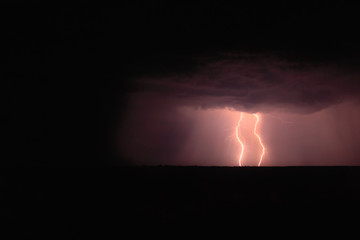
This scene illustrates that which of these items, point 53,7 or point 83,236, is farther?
point 53,7

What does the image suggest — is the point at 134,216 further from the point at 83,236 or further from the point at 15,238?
the point at 15,238

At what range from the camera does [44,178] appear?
4.62 m

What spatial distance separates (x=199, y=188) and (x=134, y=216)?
4.39 ft

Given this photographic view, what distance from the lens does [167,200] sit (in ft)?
12.6

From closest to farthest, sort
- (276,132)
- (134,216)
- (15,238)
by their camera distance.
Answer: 1. (15,238)
2. (134,216)
3. (276,132)

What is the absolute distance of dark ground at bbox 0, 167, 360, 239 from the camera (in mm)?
3096

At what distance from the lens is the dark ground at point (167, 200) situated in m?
3.10

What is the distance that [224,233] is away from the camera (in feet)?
9.50

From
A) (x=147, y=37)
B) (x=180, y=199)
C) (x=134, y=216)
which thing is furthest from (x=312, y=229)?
(x=147, y=37)

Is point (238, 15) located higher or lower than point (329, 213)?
higher

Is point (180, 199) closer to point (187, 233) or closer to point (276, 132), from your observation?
point (187, 233)

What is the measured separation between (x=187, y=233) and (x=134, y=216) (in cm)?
77

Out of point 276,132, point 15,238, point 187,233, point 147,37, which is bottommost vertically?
point 15,238

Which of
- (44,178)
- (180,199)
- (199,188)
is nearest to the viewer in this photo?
(180,199)
